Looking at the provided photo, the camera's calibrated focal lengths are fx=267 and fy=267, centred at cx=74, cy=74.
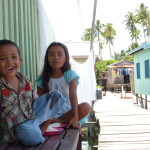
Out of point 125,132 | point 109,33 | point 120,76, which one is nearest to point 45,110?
point 125,132

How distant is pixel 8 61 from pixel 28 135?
0.51 meters

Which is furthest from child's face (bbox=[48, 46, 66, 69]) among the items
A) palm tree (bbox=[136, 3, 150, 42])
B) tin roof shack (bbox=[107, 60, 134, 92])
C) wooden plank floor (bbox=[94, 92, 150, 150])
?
palm tree (bbox=[136, 3, 150, 42])

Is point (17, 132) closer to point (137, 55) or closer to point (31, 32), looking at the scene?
point (31, 32)

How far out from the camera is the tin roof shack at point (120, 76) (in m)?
22.8

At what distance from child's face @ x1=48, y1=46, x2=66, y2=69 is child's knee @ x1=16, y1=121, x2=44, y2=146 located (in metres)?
0.89

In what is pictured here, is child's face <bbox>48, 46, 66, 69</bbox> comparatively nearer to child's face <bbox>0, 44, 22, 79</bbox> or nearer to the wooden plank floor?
child's face <bbox>0, 44, 22, 79</bbox>

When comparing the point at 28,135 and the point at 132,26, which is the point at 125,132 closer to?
the point at 28,135

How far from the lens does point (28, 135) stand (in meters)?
1.62

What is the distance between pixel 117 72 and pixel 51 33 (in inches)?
871

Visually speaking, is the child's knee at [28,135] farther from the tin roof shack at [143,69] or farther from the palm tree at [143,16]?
the palm tree at [143,16]

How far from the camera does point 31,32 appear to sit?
342cm

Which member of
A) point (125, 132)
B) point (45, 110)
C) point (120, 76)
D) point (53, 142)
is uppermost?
point (120, 76)

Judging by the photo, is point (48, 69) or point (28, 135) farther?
point (48, 69)

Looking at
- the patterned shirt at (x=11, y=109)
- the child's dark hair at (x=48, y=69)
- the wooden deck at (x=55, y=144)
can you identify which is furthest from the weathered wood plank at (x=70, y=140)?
the child's dark hair at (x=48, y=69)
